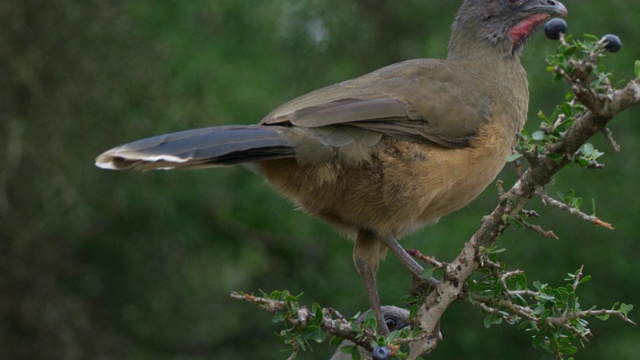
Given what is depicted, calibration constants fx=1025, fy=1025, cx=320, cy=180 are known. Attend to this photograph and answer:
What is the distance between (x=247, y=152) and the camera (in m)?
3.63

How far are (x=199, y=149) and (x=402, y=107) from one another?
953mm

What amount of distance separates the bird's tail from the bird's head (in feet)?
5.09

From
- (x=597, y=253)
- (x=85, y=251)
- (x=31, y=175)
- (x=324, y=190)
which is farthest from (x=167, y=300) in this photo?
(x=324, y=190)

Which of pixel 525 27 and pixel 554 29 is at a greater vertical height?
pixel 554 29

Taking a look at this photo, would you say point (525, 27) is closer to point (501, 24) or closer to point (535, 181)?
point (501, 24)

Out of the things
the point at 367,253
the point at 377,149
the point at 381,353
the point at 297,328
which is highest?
the point at 377,149

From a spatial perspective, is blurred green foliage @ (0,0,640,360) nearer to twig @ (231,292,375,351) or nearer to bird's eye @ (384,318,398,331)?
bird's eye @ (384,318,398,331)

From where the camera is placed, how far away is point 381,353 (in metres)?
3.36

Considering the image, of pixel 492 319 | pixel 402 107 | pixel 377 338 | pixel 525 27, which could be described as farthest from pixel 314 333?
pixel 525 27

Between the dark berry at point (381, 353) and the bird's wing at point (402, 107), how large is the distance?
2.89 feet

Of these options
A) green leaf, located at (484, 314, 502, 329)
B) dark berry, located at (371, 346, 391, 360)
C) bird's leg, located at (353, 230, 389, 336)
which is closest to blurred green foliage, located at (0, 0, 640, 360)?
bird's leg, located at (353, 230, 389, 336)

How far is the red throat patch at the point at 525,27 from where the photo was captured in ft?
15.8

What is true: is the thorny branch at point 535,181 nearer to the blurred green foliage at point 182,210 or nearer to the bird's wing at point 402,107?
the bird's wing at point 402,107

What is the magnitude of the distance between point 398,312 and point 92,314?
430cm
